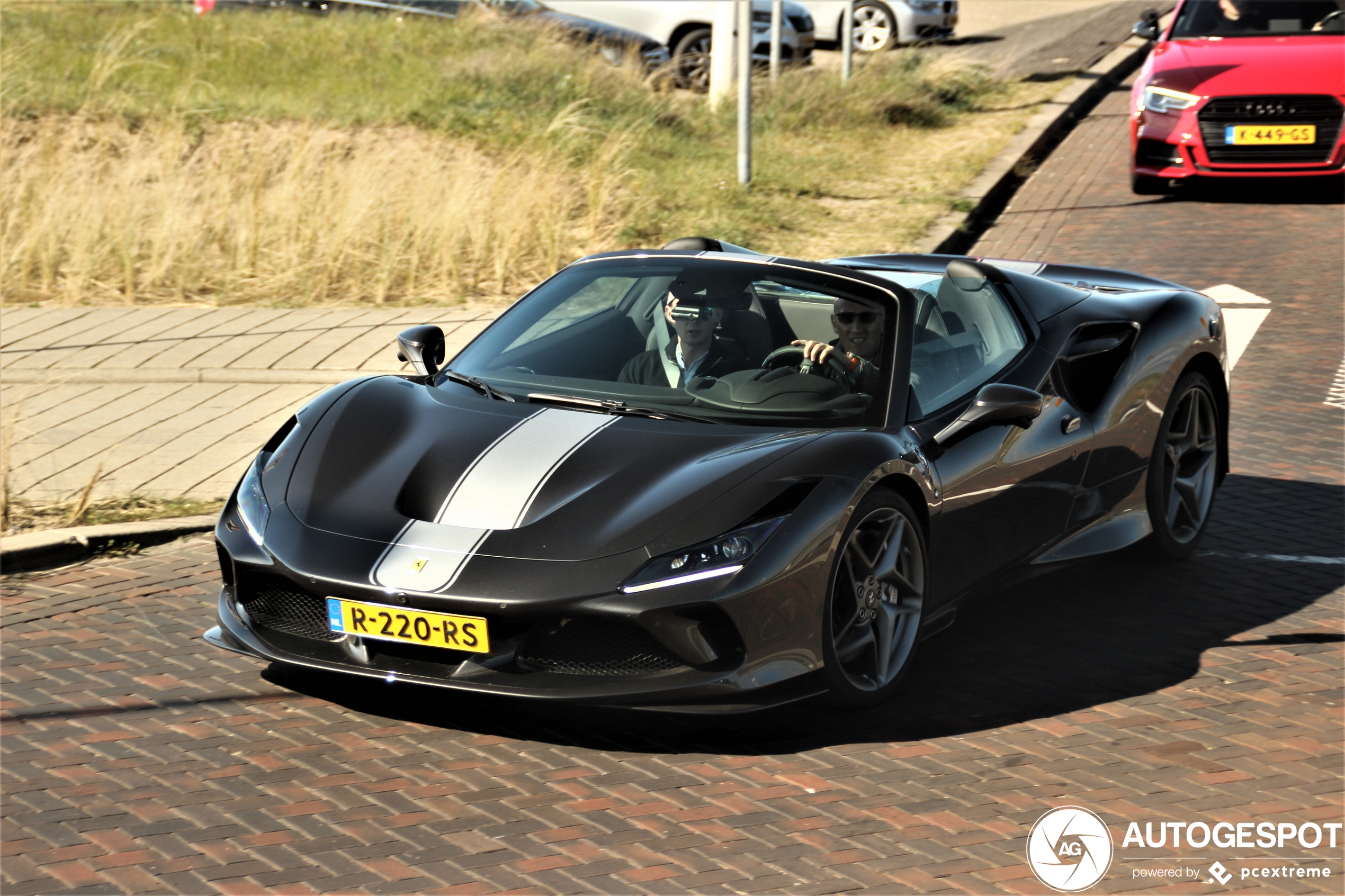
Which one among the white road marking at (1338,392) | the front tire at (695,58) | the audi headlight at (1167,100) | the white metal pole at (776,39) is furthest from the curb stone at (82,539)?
the front tire at (695,58)

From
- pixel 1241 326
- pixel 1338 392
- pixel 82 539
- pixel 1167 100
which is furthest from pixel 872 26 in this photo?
pixel 82 539

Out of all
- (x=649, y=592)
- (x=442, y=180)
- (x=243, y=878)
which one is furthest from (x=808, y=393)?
(x=442, y=180)

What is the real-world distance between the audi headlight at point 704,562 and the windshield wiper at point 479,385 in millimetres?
1147

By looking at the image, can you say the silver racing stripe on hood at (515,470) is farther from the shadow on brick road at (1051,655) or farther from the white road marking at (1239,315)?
the white road marking at (1239,315)

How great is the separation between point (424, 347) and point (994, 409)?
2.06 meters

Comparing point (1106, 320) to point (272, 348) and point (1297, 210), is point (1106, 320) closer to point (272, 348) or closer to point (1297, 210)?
point (272, 348)

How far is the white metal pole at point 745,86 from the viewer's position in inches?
550

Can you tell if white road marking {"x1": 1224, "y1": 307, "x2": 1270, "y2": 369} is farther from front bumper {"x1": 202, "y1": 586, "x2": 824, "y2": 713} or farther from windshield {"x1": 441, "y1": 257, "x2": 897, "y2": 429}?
front bumper {"x1": 202, "y1": 586, "x2": 824, "y2": 713}

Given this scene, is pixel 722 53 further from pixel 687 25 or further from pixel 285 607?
pixel 285 607

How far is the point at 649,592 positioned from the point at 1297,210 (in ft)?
39.1

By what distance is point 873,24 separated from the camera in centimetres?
2428

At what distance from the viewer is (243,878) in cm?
381

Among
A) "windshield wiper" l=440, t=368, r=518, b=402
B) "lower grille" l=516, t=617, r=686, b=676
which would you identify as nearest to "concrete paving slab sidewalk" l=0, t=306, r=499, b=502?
"windshield wiper" l=440, t=368, r=518, b=402

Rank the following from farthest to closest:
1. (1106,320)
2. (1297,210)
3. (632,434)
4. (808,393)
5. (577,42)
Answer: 1. (577,42)
2. (1297,210)
3. (1106,320)
4. (808,393)
5. (632,434)
